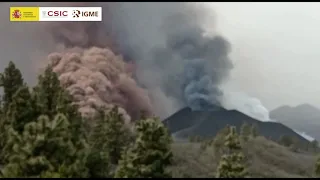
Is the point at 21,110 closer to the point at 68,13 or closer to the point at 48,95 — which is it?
the point at 48,95

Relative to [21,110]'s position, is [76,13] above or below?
above

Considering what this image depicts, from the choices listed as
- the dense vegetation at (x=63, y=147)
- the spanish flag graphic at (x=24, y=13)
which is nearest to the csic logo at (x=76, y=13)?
the spanish flag graphic at (x=24, y=13)

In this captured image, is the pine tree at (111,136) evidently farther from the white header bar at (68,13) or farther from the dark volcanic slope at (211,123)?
the dark volcanic slope at (211,123)

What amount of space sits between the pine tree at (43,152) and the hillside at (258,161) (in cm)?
1209

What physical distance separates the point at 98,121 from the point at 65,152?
11932 mm

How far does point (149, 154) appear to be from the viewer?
1767 centimetres

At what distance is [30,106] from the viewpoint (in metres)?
19.3

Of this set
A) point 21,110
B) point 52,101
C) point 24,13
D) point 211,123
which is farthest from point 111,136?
point 211,123

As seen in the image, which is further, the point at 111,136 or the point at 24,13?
the point at 24,13

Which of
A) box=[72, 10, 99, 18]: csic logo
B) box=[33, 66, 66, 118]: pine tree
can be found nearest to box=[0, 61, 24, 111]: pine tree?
box=[33, 66, 66, 118]: pine tree

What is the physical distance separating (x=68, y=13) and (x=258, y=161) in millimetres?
16834

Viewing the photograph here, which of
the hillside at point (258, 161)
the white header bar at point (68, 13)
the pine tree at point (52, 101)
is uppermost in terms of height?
the white header bar at point (68, 13)

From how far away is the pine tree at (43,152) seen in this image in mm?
16297

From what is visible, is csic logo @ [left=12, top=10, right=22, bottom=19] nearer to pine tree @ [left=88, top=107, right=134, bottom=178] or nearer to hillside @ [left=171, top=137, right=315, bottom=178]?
pine tree @ [left=88, top=107, right=134, bottom=178]
